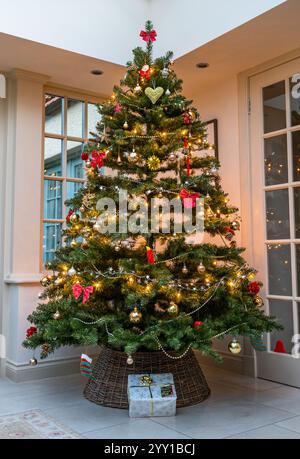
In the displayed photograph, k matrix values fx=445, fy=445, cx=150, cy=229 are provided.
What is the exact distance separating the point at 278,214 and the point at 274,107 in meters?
0.80

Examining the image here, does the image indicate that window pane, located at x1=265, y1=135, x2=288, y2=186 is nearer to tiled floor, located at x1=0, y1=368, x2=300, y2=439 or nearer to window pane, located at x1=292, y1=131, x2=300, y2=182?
window pane, located at x1=292, y1=131, x2=300, y2=182

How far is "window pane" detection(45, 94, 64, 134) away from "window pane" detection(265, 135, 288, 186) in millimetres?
1712

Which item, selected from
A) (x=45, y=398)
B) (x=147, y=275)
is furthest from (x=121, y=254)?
(x=45, y=398)

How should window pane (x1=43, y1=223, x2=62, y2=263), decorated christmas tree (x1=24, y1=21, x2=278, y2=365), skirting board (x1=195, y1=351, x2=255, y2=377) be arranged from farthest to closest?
1. window pane (x1=43, y1=223, x2=62, y2=263)
2. skirting board (x1=195, y1=351, x2=255, y2=377)
3. decorated christmas tree (x1=24, y1=21, x2=278, y2=365)

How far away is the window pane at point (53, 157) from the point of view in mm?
3684

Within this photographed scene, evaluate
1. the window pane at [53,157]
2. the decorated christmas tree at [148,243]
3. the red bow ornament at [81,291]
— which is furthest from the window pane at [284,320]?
the window pane at [53,157]

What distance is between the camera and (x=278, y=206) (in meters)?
3.28

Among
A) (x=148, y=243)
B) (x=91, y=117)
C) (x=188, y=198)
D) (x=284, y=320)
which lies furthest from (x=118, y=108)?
(x=284, y=320)

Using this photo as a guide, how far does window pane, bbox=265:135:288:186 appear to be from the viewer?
3.25m

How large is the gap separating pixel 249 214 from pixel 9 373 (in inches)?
86.0

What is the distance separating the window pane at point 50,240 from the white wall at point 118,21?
138cm

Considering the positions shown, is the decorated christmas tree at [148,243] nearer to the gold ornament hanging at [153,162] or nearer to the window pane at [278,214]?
the gold ornament hanging at [153,162]

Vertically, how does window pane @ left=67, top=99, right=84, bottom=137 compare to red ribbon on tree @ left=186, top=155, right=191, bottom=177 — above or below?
above

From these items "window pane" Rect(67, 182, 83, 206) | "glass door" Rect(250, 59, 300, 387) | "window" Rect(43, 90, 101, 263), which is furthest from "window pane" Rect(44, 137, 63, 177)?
"glass door" Rect(250, 59, 300, 387)
